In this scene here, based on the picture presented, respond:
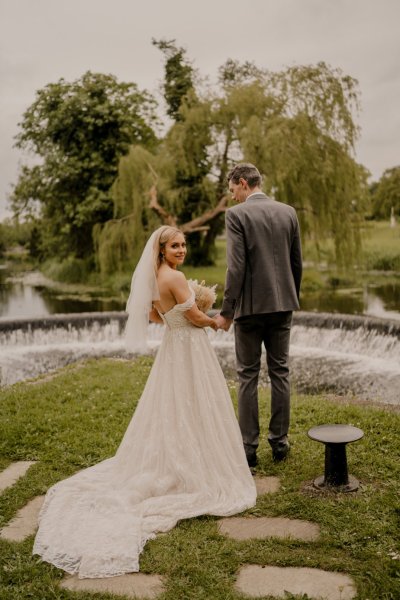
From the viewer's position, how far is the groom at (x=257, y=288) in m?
4.18

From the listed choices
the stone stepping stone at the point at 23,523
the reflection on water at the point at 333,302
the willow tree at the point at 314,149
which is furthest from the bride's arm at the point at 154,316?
the reflection on water at the point at 333,302

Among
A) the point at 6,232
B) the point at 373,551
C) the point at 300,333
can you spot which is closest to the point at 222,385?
the point at 373,551

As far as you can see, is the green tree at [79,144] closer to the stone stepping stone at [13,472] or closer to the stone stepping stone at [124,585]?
the stone stepping stone at [13,472]

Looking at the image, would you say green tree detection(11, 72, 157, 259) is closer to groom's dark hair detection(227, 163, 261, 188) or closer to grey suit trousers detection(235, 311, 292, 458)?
groom's dark hair detection(227, 163, 261, 188)

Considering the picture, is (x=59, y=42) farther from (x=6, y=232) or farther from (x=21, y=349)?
(x=6, y=232)

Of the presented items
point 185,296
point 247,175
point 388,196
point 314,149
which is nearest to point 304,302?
point 314,149

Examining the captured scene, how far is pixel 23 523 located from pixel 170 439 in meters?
1.03

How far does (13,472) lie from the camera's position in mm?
4613

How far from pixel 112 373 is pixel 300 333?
4731 millimetres

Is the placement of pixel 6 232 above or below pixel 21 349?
above

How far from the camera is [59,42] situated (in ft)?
67.5

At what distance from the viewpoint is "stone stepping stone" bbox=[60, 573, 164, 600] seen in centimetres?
285

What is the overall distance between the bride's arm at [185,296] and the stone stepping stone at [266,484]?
1147mm

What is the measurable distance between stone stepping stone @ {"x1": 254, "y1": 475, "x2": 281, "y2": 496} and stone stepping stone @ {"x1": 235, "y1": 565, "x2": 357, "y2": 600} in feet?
3.13
